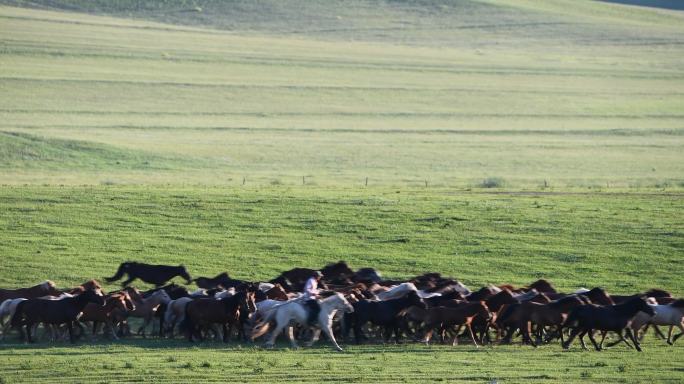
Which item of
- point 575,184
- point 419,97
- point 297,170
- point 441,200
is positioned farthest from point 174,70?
point 441,200

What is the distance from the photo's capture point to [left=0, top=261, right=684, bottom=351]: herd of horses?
19.7 metres

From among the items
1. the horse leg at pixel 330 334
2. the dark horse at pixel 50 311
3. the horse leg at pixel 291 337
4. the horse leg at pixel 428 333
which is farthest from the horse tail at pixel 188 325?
the horse leg at pixel 428 333

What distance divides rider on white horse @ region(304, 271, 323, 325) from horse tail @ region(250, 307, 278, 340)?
606mm

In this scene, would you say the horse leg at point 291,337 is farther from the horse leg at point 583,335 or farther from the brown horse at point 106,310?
the horse leg at point 583,335

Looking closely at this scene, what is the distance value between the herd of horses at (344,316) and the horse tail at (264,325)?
0.05 feet

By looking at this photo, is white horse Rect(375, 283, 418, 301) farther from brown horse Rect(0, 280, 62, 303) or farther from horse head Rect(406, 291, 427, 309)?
brown horse Rect(0, 280, 62, 303)

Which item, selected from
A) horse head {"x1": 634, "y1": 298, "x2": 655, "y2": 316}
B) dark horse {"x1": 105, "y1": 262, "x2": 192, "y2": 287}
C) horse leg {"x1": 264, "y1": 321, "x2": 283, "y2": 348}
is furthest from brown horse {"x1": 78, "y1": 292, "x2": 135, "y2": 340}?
horse head {"x1": 634, "y1": 298, "x2": 655, "y2": 316}

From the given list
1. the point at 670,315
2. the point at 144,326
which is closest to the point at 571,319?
the point at 670,315

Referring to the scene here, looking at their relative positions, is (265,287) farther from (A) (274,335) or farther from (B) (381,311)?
(B) (381,311)

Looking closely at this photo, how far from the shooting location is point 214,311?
20.0 m

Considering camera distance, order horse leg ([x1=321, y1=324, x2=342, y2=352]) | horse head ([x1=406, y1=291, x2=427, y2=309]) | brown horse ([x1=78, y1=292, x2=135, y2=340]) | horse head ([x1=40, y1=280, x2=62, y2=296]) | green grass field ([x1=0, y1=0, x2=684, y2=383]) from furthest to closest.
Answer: horse head ([x1=40, y1=280, x2=62, y2=296])
horse head ([x1=406, y1=291, x2=427, y2=309])
brown horse ([x1=78, y1=292, x2=135, y2=340])
horse leg ([x1=321, y1=324, x2=342, y2=352])
green grass field ([x1=0, y1=0, x2=684, y2=383])

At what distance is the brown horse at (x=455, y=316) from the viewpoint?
19891 mm

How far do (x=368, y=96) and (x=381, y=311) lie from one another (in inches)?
2407

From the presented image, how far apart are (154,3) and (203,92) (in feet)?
136
